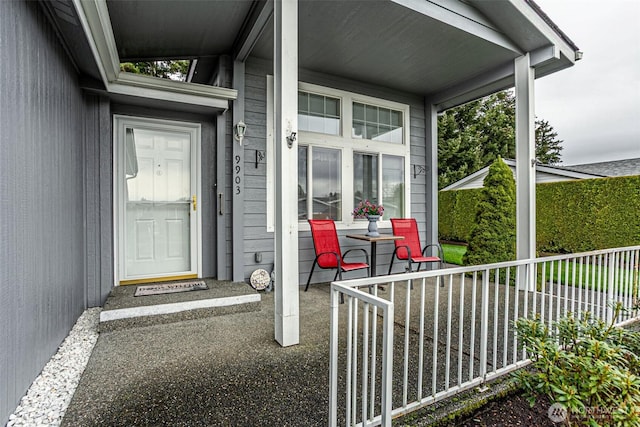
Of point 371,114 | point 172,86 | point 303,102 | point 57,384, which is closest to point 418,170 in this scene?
point 371,114

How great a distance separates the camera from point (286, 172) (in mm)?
2594

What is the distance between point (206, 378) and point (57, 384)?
0.95 meters

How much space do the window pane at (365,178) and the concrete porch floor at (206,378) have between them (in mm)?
2562

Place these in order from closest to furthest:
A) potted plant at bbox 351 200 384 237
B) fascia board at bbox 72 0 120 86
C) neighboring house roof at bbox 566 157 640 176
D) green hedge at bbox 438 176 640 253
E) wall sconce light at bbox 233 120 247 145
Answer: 1. fascia board at bbox 72 0 120 86
2. wall sconce light at bbox 233 120 247 145
3. potted plant at bbox 351 200 384 237
4. green hedge at bbox 438 176 640 253
5. neighboring house roof at bbox 566 157 640 176

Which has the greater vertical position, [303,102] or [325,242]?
[303,102]

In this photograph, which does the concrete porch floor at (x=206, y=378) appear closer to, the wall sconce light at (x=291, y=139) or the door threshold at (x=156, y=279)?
the door threshold at (x=156, y=279)

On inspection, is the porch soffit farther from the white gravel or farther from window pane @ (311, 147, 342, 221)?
the white gravel

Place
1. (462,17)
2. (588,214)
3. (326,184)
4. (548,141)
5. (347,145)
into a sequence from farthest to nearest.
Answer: (548,141), (588,214), (347,145), (326,184), (462,17)

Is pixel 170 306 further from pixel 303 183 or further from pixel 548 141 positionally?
pixel 548 141

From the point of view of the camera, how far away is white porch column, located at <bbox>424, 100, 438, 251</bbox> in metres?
5.68

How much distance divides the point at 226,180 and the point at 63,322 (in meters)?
2.20

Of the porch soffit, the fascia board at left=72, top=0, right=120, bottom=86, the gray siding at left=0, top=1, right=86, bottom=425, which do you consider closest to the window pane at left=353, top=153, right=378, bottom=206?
the porch soffit

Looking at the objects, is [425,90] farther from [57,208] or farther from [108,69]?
[57,208]

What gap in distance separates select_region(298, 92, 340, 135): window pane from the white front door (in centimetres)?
150
